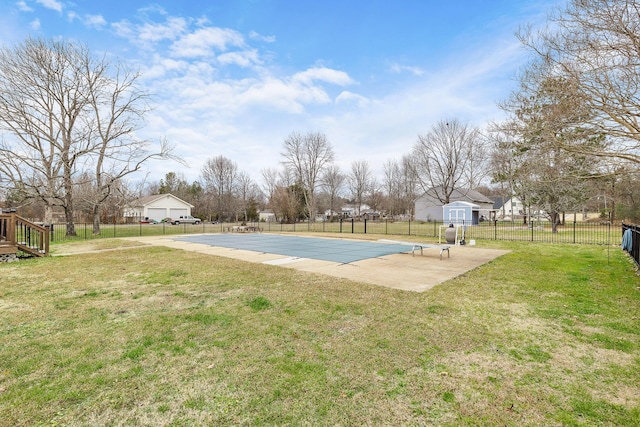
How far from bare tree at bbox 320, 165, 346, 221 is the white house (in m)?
24.8

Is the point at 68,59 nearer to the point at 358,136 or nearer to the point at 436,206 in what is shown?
the point at 358,136

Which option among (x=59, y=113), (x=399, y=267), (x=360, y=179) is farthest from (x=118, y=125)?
(x=360, y=179)

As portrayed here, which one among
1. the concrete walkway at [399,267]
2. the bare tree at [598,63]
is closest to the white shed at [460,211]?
the concrete walkway at [399,267]

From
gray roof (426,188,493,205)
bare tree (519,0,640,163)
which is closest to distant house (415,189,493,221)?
gray roof (426,188,493,205)

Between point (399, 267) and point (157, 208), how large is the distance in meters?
→ 47.9

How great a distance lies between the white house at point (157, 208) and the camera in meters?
46.9

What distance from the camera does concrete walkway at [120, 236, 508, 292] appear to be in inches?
276

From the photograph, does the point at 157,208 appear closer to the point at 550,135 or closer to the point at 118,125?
the point at 118,125

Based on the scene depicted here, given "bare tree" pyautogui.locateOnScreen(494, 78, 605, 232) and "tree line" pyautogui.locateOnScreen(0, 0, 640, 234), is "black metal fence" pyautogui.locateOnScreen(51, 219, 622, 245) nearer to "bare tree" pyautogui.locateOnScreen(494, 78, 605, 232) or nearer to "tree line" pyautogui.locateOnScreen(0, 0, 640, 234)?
"tree line" pyautogui.locateOnScreen(0, 0, 640, 234)

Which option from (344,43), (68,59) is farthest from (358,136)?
(68,59)

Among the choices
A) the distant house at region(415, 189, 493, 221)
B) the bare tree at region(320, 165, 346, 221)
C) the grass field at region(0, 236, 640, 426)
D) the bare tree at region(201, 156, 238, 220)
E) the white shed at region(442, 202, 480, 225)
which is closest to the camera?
the grass field at region(0, 236, 640, 426)

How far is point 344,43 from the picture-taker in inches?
645

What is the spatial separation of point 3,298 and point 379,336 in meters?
6.78

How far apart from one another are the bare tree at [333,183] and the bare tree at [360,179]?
2.00m
